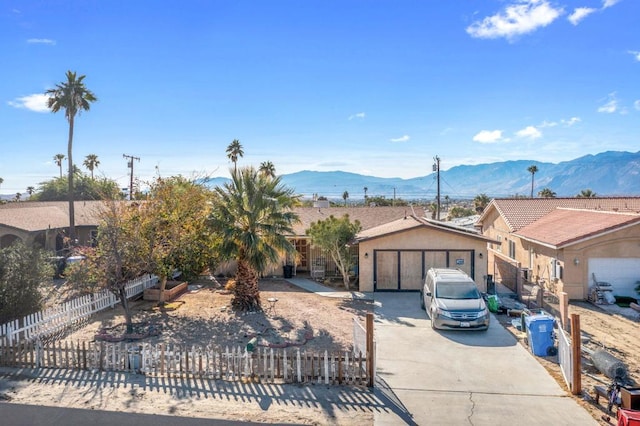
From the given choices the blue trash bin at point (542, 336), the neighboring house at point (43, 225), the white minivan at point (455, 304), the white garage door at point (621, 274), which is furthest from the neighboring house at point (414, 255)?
the neighboring house at point (43, 225)

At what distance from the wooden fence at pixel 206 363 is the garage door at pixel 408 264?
33.3 feet

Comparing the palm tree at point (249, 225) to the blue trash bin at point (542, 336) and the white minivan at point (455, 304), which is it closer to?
the white minivan at point (455, 304)

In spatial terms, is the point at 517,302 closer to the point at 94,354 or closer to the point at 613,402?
the point at 613,402

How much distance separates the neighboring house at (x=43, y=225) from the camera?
2650cm

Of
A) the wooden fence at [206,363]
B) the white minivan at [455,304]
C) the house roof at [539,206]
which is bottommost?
the wooden fence at [206,363]

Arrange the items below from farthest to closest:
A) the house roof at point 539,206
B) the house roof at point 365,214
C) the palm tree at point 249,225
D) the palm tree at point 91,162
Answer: the palm tree at point 91,162 → the house roof at point 365,214 → the house roof at point 539,206 → the palm tree at point 249,225

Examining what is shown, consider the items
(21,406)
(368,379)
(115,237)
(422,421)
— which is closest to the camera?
(422,421)

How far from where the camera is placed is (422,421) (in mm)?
7762

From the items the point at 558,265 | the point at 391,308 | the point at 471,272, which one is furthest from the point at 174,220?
the point at 558,265

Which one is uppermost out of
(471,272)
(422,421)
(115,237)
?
(115,237)

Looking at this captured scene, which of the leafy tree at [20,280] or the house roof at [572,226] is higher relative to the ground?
the house roof at [572,226]

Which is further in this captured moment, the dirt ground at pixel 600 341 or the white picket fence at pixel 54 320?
the white picket fence at pixel 54 320

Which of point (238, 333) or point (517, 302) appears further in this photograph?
point (517, 302)

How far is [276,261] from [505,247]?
18884mm
